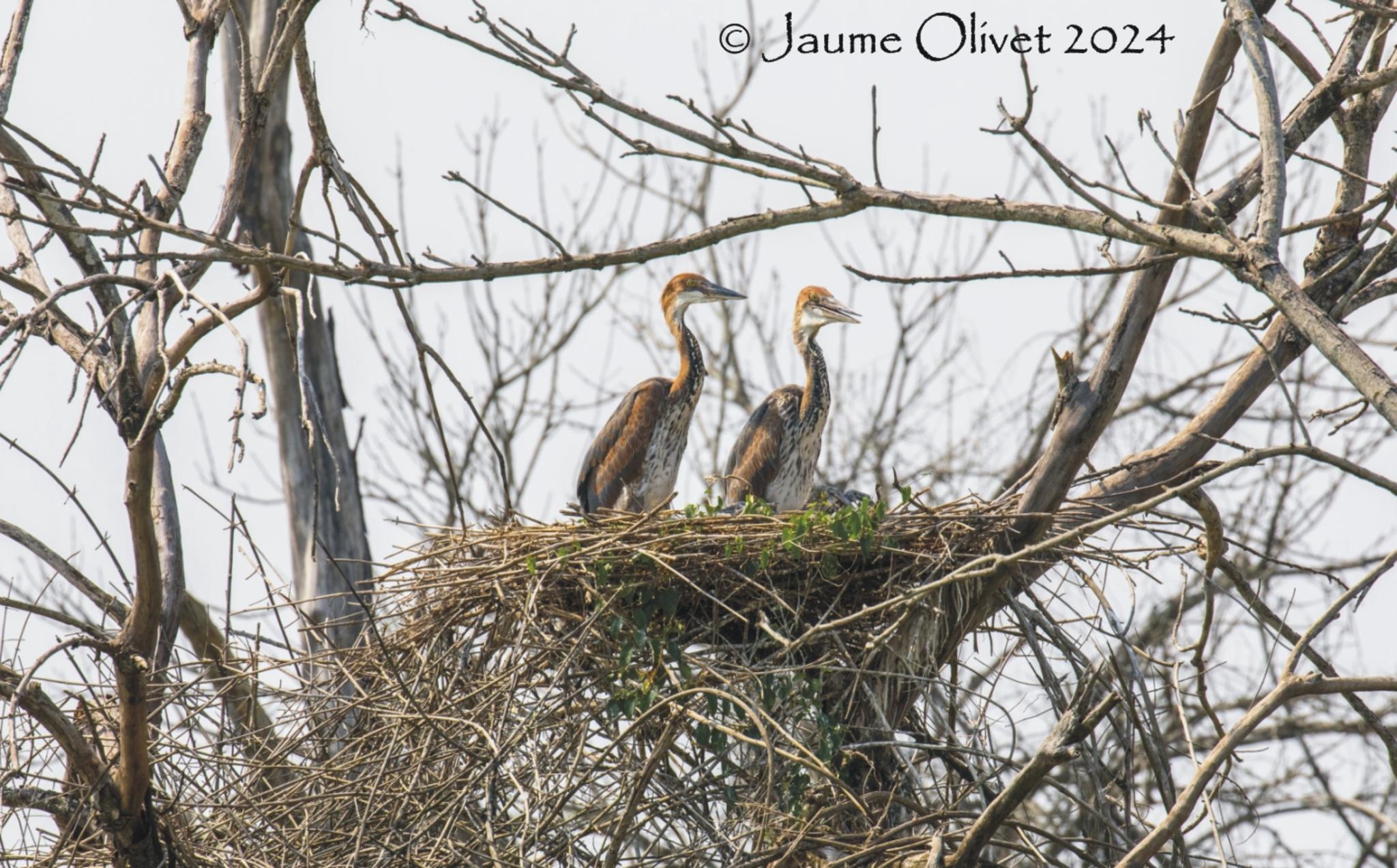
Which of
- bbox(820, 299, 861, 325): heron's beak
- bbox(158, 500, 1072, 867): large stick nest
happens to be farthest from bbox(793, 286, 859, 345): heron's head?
bbox(158, 500, 1072, 867): large stick nest

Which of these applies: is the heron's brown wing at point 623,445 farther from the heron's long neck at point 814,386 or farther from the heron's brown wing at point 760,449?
the heron's long neck at point 814,386

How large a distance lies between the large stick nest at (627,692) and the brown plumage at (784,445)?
5.77 feet

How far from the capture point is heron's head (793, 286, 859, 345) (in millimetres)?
7289

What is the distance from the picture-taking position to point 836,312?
287 inches

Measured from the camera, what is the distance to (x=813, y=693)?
4.70 meters

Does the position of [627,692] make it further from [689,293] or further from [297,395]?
[297,395]

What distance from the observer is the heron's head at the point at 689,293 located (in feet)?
25.4

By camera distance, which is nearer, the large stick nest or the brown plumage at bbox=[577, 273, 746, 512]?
the large stick nest

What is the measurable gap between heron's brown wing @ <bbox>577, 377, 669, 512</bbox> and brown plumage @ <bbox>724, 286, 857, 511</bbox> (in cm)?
42

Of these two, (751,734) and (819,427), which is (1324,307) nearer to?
(751,734)

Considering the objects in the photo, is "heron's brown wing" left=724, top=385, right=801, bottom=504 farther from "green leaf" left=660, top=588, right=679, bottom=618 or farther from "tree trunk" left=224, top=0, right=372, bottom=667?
"tree trunk" left=224, top=0, right=372, bottom=667

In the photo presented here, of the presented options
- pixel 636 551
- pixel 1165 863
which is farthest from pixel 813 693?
pixel 1165 863

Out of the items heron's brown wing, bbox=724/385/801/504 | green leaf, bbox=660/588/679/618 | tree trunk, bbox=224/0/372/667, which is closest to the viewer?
green leaf, bbox=660/588/679/618

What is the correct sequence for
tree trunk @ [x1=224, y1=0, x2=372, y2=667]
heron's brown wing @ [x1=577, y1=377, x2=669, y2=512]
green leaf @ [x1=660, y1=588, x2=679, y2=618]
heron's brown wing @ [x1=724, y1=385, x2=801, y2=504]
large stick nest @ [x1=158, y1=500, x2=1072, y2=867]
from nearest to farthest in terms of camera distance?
large stick nest @ [x1=158, y1=500, x2=1072, y2=867]
green leaf @ [x1=660, y1=588, x2=679, y2=618]
heron's brown wing @ [x1=724, y1=385, x2=801, y2=504]
heron's brown wing @ [x1=577, y1=377, x2=669, y2=512]
tree trunk @ [x1=224, y1=0, x2=372, y2=667]
